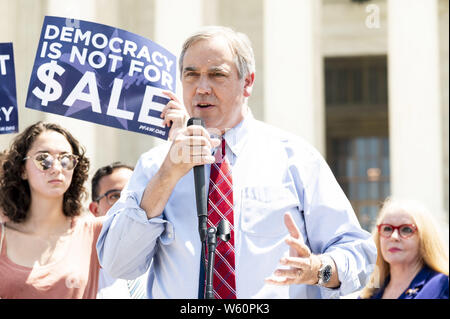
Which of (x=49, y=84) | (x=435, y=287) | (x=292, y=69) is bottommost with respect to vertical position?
(x=435, y=287)

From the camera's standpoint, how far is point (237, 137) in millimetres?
4746

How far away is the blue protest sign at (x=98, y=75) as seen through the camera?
531cm

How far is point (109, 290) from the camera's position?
278 inches

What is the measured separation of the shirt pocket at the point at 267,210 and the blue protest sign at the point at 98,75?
1.04 meters

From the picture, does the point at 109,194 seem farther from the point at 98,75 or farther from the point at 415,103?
the point at 415,103

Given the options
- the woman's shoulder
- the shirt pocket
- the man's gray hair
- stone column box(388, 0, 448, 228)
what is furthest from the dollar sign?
stone column box(388, 0, 448, 228)

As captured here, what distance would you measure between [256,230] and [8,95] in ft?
6.82

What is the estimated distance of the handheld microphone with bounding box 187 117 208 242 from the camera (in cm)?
387

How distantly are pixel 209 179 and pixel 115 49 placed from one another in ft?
4.26

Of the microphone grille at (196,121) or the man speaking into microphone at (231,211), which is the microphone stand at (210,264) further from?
the microphone grille at (196,121)

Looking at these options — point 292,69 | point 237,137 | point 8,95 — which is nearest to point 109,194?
point 8,95

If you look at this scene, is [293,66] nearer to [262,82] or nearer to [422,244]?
[262,82]

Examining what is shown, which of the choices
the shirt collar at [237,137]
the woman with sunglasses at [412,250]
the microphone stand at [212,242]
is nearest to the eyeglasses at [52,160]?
the shirt collar at [237,137]

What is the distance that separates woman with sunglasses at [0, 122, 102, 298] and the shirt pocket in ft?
6.13
